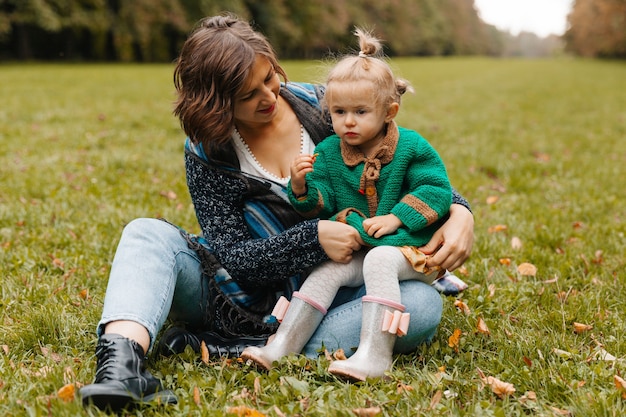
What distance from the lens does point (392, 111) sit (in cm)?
252

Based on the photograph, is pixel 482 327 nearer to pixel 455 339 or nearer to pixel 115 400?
pixel 455 339

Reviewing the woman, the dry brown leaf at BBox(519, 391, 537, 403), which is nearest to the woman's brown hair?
the woman

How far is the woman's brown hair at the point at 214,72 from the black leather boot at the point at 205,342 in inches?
30.6

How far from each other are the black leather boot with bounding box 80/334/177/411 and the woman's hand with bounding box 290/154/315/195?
2.72 feet

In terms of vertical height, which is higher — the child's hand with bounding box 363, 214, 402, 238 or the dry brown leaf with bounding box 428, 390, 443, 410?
the child's hand with bounding box 363, 214, 402, 238

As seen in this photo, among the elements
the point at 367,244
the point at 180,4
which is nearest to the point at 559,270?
the point at 367,244

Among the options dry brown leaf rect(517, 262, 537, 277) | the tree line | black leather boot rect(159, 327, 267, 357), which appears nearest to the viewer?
black leather boot rect(159, 327, 267, 357)

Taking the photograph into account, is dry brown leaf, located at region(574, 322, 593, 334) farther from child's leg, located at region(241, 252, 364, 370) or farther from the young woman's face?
the young woman's face

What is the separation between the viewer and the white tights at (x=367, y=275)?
2.32 meters

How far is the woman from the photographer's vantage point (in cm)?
236

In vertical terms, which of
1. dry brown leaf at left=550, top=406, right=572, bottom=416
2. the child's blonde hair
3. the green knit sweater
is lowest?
dry brown leaf at left=550, top=406, right=572, bottom=416

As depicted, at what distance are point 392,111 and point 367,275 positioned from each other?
659 mm

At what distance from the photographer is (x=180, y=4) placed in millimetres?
31375

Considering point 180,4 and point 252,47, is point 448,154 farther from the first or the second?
point 180,4
